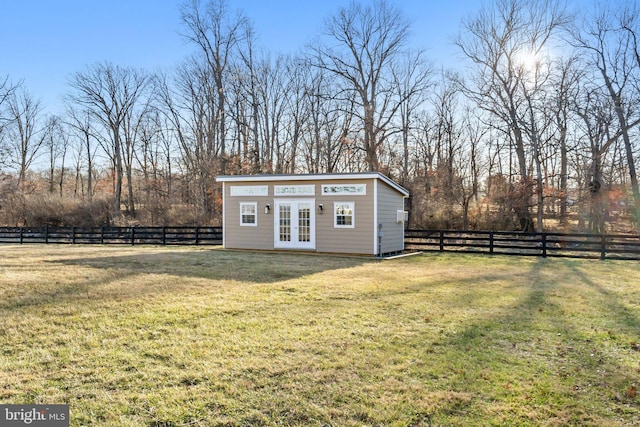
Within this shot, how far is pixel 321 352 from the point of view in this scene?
3.93 m

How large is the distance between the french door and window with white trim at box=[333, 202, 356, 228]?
0.82m

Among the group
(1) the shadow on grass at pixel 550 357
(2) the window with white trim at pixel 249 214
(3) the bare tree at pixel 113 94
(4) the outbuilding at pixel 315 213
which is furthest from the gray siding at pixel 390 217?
(3) the bare tree at pixel 113 94

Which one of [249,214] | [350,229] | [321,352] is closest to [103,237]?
[249,214]

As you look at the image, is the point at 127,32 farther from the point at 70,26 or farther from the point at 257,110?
the point at 257,110

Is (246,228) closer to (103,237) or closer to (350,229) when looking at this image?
(350,229)

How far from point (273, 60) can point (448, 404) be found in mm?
26074

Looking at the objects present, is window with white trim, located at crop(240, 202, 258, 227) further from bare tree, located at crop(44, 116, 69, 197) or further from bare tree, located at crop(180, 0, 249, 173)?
bare tree, located at crop(44, 116, 69, 197)

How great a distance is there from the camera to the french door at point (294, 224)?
1409 cm

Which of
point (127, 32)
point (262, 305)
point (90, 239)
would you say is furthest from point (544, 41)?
point (90, 239)

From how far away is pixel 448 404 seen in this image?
2889mm

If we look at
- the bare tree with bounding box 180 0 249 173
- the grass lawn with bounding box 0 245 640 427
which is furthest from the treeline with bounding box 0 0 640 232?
the grass lawn with bounding box 0 245 640 427

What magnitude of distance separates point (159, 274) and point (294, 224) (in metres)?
6.15

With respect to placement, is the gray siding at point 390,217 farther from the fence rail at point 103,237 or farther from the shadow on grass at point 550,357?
the fence rail at point 103,237

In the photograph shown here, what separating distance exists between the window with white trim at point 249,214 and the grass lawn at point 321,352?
705 cm
